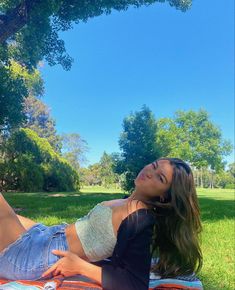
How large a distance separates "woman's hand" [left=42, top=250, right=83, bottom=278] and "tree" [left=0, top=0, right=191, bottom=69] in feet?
26.9

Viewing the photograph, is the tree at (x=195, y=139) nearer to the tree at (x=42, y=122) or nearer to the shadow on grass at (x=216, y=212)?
the tree at (x=42, y=122)

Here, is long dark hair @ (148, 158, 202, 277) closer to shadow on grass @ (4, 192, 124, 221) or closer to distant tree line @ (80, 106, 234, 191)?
shadow on grass @ (4, 192, 124, 221)

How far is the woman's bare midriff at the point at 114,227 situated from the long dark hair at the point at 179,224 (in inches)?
7.7

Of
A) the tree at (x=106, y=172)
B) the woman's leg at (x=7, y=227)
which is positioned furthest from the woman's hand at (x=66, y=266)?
the tree at (x=106, y=172)

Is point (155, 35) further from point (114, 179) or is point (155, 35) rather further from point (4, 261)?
point (4, 261)

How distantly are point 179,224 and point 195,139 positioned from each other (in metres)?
46.6

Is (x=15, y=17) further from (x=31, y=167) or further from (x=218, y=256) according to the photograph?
(x=31, y=167)

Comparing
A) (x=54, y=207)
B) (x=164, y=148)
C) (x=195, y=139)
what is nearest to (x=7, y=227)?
(x=54, y=207)

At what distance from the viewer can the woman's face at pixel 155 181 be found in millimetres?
2145

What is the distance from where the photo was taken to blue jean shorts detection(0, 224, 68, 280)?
6.70 feet

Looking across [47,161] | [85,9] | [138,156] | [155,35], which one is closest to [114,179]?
[155,35]

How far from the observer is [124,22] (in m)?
37.6

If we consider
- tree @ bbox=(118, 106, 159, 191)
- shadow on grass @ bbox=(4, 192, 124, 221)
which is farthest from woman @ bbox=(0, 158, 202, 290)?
tree @ bbox=(118, 106, 159, 191)

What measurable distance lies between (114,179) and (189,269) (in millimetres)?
52061
